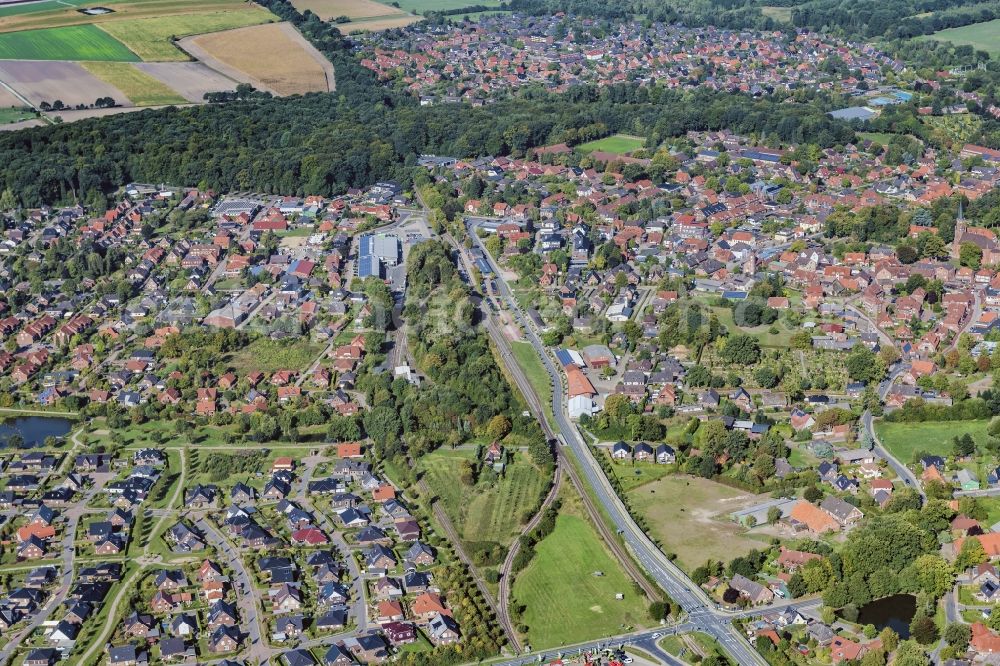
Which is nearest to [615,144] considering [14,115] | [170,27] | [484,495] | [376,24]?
Result: [14,115]

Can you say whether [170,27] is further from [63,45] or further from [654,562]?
[654,562]

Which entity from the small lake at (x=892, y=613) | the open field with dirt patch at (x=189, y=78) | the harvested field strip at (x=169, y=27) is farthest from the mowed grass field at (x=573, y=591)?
the harvested field strip at (x=169, y=27)

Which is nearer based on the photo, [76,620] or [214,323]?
[76,620]

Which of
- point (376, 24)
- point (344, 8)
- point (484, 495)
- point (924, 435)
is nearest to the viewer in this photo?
point (484, 495)

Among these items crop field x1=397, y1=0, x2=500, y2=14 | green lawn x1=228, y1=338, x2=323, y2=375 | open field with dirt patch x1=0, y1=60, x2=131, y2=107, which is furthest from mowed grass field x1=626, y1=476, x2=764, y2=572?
crop field x1=397, y1=0, x2=500, y2=14

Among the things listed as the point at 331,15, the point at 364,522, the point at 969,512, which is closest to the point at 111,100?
the point at 331,15

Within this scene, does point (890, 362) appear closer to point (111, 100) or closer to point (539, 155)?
point (539, 155)

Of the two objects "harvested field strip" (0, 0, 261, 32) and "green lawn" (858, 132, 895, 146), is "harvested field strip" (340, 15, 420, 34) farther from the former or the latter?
"green lawn" (858, 132, 895, 146)
